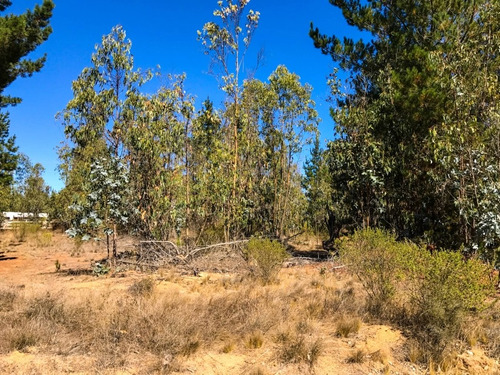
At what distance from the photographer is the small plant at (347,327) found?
5068 mm

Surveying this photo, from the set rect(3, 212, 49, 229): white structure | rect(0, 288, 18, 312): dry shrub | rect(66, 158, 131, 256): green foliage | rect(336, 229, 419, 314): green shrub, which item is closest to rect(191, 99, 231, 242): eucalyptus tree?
rect(66, 158, 131, 256): green foliage

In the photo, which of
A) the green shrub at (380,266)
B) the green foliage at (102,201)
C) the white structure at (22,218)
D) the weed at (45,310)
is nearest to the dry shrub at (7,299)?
the weed at (45,310)

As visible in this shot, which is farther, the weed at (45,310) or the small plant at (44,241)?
the small plant at (44,241)

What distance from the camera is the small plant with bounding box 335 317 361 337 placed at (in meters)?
5.07

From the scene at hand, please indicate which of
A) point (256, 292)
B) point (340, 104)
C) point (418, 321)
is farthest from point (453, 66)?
point (256, 292)

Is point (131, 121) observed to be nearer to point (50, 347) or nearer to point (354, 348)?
point (50, 347)

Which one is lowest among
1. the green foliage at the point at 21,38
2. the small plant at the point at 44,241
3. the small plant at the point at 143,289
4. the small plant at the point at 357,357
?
the small plant at the point at 357,357

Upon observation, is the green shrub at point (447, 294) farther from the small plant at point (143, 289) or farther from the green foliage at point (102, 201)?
the green foliage at point (102, 201)

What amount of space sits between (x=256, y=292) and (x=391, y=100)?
630 centimetres

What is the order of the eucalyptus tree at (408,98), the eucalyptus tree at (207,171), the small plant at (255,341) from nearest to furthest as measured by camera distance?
the small plant at (255,341) < the eucalyptus tree at (408,98) < the eucalyptus tree at (207,171)

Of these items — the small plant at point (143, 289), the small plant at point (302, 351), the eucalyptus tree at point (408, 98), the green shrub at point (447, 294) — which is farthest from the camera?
the eucalyptus tree at point (408, 98)

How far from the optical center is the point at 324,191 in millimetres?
18547

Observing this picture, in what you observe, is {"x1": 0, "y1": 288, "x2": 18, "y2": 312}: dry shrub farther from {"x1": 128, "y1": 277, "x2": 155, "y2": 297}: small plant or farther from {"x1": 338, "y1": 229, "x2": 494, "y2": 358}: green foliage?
{"x1": 338, "y1": 229, "x2": 494, "y2": 358}: green foliage

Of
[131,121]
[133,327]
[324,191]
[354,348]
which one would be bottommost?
[354,348]
